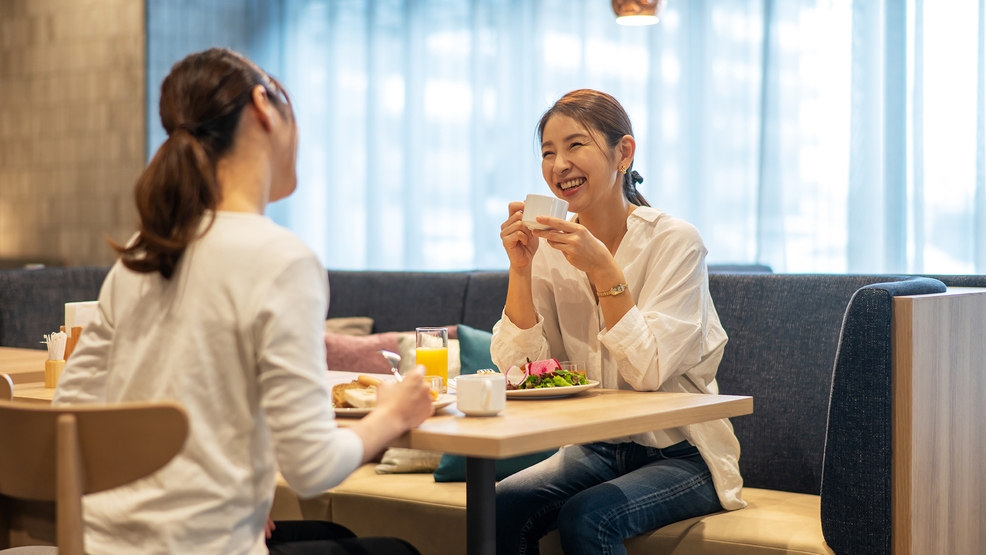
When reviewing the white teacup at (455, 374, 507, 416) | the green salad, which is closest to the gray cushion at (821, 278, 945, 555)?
the green salad

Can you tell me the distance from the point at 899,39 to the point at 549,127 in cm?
178

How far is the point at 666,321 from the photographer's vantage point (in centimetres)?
183

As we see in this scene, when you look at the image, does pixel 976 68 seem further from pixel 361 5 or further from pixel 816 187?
pixel 361 5

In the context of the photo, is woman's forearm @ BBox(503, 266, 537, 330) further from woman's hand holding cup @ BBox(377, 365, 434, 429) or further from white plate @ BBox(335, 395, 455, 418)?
woman's hand holding cup @ BBox(377, 365, 434, 429)

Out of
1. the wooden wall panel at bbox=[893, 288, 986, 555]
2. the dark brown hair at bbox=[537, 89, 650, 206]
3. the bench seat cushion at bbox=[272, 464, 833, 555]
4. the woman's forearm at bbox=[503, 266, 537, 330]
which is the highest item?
the dark brown hair at bbox=[537, 89, 650, 206]

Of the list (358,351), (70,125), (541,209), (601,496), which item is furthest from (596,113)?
(70,125)

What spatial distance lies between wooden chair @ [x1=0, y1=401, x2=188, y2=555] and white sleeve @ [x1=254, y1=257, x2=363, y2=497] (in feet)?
0.38

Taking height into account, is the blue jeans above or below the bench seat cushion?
above

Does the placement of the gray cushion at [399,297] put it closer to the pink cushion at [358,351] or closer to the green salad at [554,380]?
the pink cushion at [358,351]

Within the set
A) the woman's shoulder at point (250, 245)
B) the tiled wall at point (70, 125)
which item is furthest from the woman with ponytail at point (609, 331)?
the tiled wall at point (70, 125)

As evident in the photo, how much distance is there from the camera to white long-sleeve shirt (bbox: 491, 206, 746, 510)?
181cm

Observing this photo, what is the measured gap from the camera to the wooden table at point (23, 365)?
2138 mm

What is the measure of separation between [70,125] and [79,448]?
14.2 feet

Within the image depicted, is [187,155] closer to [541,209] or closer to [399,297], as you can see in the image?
[541,209]
